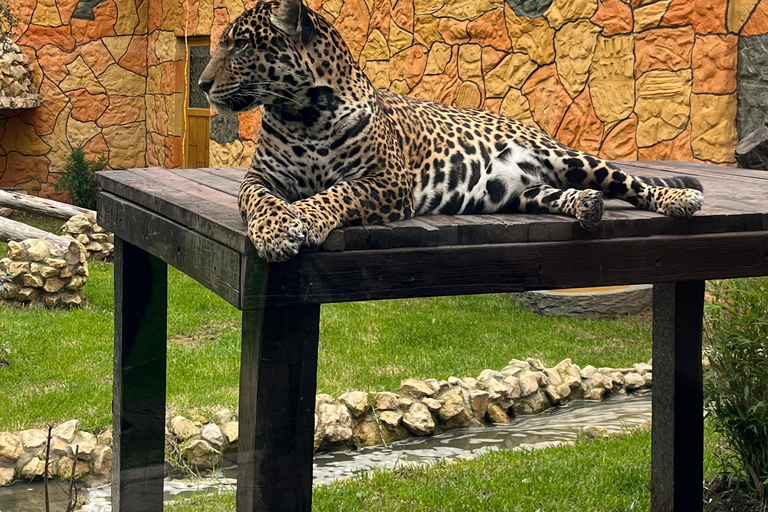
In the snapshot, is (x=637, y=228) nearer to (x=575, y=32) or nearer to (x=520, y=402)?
(x=520, y=402)

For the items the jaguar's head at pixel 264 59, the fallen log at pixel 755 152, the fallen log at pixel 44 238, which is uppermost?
the jaguar's head at pixel 264 59

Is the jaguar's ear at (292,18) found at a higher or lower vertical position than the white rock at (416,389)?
higher

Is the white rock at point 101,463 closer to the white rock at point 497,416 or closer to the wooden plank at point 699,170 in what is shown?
the white rock at point 497,416

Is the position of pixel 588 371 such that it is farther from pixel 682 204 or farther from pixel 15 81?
pixel 15 81

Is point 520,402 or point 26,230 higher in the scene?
point 26,230

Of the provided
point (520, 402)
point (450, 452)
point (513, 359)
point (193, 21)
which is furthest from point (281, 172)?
point (193, 21)

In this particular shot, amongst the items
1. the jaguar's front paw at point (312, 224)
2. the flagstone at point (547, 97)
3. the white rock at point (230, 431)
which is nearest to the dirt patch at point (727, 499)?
the white rock at point (230, 431)

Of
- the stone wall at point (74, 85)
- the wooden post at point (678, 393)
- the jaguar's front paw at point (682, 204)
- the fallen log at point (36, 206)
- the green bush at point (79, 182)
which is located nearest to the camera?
the jaguar's front paw at point (682, 204)

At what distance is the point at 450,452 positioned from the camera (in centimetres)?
502

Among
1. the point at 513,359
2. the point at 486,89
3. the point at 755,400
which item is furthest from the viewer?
the point at 486,89

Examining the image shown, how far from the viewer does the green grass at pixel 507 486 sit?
13.6ft

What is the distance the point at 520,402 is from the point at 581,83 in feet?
9.90

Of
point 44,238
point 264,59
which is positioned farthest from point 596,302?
point 264,59

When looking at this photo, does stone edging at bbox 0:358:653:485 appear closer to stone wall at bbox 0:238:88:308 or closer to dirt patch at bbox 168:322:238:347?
dirt patch at bbox 168:322:238:347
